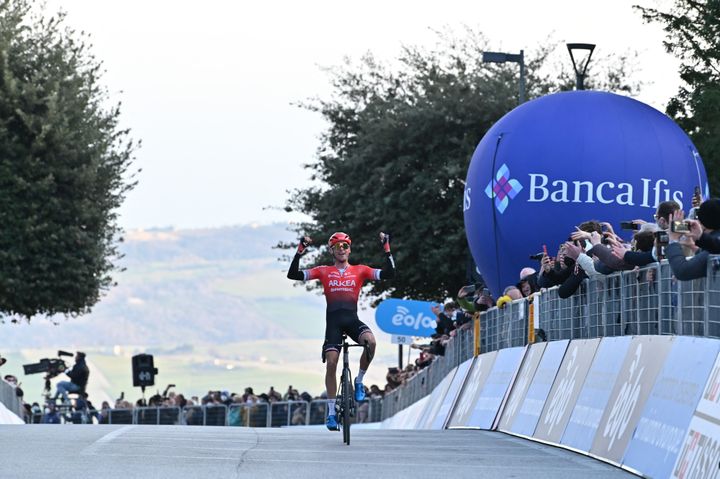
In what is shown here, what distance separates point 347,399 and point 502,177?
11.9m

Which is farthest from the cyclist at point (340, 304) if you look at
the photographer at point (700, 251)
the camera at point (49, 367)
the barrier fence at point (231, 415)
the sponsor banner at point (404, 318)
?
the camera at point (49, 367)

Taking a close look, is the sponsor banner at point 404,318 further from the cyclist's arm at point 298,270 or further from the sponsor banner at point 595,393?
the sponsor banner at point 595,393

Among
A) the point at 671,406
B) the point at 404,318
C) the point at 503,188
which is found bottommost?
the point at 671,406

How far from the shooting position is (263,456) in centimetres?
1272

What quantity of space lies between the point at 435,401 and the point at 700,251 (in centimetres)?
1501

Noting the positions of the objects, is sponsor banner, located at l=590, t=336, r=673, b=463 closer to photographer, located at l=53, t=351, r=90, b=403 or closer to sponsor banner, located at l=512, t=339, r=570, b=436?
sponsor banner, located at l=512, t=339, r=570, b=436

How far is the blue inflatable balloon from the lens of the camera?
25.8m

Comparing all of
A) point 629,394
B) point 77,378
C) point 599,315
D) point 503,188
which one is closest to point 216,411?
point 77,378

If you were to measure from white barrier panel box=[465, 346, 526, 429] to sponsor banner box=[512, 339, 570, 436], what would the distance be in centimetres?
154

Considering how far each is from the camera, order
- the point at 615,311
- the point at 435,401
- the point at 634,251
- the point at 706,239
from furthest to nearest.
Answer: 1. the point at 435,401
2. the point at 615,311
3. the point at 634,251
4. the point at 706,239

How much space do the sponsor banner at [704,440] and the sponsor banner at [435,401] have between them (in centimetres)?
1457

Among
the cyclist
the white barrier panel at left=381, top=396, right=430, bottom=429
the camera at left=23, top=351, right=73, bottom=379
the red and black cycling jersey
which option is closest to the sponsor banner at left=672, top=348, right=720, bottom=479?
the cyclist

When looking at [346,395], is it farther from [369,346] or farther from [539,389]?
[539,389]

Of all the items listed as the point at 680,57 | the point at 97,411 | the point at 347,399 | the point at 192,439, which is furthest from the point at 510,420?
the point at 97,411
